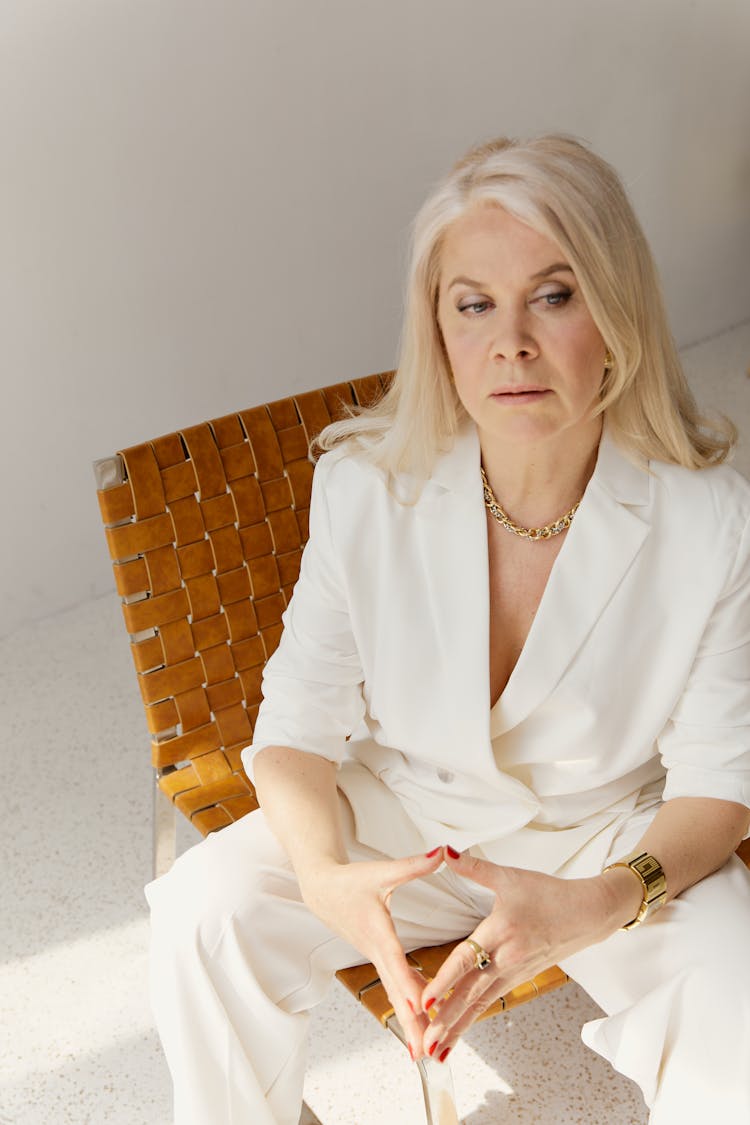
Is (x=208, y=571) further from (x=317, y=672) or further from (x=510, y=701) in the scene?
(x=510, y=701)

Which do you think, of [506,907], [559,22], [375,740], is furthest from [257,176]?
[506,907]

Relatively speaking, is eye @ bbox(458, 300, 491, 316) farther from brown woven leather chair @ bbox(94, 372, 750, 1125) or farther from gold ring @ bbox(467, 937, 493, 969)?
gold ring @ bbox(467, 937, 493, 969)

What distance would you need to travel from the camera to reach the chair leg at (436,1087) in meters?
1.64

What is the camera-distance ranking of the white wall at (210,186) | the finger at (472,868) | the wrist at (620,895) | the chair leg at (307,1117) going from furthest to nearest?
1. the white wall at (210,186)
2. the chair leg at (307,1117)
3. the wrist at (620,895)
4. the finger at (472,868)

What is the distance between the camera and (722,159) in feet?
16.4

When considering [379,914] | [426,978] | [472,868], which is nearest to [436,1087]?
[426,978]

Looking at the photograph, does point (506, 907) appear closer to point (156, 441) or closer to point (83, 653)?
point (156, 441)

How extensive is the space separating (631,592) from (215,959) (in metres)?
0.73

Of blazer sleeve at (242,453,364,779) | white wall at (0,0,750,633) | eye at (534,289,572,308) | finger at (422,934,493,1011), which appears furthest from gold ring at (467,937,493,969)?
white wall at (0,0,750,633)

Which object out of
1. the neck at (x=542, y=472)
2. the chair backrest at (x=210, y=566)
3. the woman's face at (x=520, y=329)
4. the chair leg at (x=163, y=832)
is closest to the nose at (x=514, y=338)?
the woman's face at (x=520, y=329)

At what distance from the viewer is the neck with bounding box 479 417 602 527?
1795 mm

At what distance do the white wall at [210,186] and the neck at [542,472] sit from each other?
6.18 ft

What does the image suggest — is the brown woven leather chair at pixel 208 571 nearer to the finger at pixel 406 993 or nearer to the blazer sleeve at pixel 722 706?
the finger at pixel 406 993

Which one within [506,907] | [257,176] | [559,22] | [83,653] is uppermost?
[559,22]
